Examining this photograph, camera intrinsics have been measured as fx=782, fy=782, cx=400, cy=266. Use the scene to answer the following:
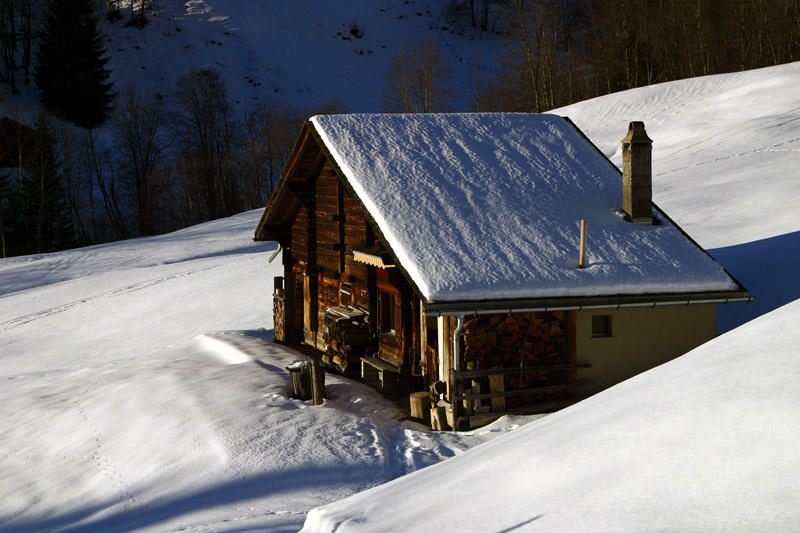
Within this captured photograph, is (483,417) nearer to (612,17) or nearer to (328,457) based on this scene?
(328,457)

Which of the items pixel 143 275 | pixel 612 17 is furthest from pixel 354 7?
pixel 143 275

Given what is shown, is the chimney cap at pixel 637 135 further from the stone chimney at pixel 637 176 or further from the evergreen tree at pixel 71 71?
the evergreen tree at pixel 71 71

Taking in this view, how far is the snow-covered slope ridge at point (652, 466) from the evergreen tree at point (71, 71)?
60.1m

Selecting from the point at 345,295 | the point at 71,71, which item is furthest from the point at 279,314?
the point at 71,71

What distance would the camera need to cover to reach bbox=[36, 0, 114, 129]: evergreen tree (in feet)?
198

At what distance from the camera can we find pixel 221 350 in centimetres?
1783

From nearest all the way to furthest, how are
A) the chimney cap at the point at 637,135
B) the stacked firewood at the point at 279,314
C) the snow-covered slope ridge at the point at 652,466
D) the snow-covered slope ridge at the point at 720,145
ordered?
the snow-covered slope ridge at the point at 652,466
the chimney cap at the point at 637,135
the stacked firewood at the point at 279,314
the snow-covered slope ridge at the point at 720,145

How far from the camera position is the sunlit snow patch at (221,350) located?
16609mm

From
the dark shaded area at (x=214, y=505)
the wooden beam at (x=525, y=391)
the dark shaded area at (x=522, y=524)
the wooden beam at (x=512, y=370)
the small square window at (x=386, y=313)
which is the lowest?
the dark shaded area at (x=214, y=505)

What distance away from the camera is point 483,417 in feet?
38.1

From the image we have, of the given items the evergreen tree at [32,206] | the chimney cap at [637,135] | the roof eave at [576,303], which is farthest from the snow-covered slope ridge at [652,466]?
the evergreen tree at [32,206]

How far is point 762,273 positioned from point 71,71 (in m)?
56.8

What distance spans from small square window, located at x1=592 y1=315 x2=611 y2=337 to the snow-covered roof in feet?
2.93

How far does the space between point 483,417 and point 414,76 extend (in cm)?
4659
